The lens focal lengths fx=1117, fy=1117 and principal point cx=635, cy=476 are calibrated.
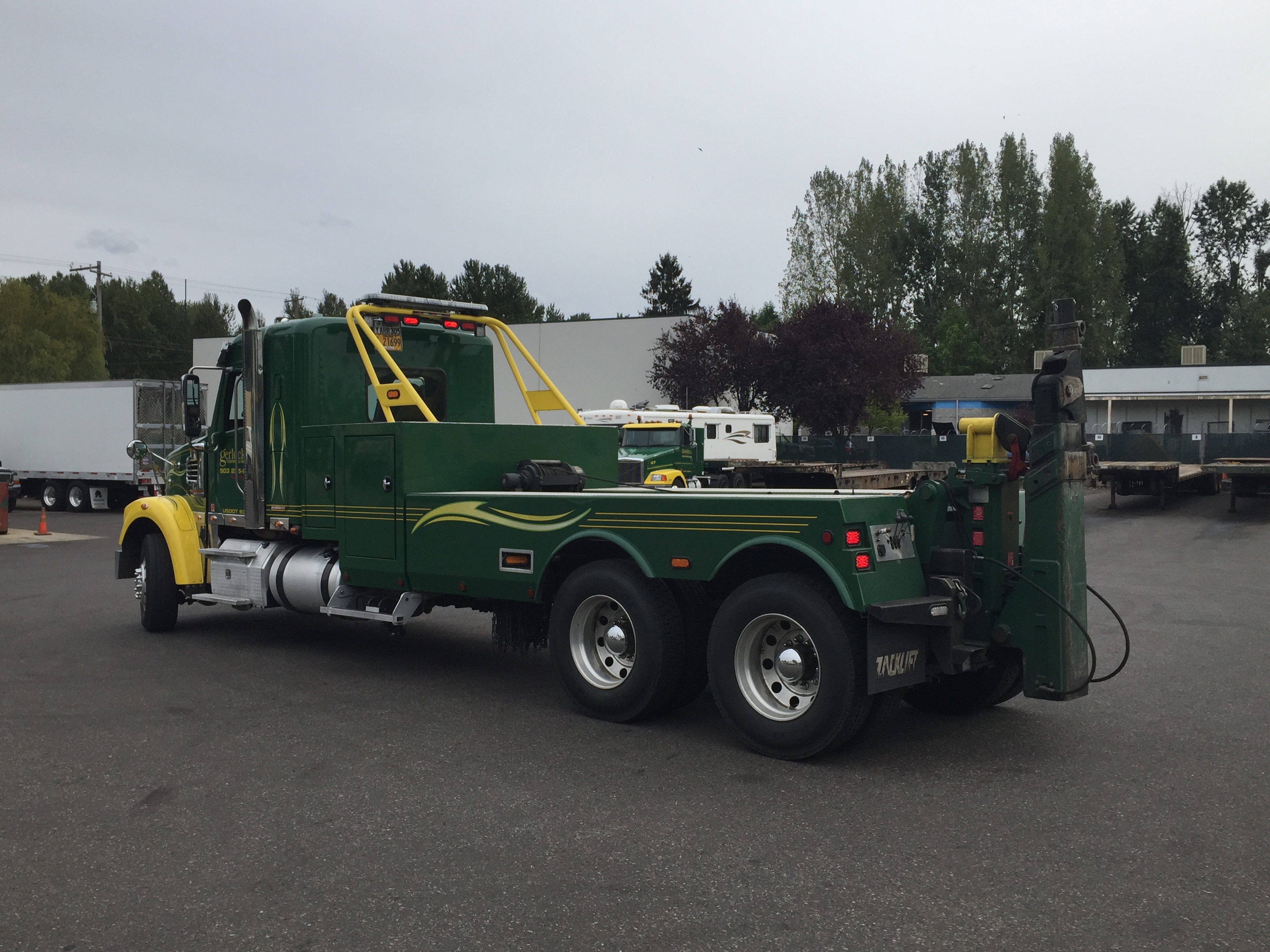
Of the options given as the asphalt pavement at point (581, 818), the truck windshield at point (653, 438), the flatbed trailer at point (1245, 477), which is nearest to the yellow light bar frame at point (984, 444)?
the asphalt pavement at point (581, 818)

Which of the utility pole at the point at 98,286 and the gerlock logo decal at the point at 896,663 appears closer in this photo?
the gerlock logo decal at the point at 896,663

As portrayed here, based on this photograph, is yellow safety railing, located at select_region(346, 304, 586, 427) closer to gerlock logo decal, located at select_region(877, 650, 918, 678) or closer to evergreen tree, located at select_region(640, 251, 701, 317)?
gerlock logo decal, located at select_region(877, 650, 918, 678)

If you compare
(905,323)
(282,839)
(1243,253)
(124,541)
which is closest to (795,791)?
(282,839)

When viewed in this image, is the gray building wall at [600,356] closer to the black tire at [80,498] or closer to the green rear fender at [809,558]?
the black tire at [80,498]

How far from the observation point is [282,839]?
489 centimetres

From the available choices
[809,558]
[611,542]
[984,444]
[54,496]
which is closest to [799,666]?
[809,558]

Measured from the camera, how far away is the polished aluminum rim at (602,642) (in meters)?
6.94

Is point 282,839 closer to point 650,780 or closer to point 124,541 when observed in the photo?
point 650,780

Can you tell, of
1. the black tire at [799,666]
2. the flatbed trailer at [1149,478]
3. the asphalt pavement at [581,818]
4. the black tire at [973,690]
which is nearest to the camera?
the asphalt pavement at [581,818]

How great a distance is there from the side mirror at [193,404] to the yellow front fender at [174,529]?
65cm

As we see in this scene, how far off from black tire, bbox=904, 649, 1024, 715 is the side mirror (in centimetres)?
679

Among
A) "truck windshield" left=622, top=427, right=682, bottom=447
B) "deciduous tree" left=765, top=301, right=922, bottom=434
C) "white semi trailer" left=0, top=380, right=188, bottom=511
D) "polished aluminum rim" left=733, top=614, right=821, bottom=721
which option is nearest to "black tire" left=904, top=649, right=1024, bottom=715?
"polished aluminum rim" left=733, top=614, right=821, bottom=721

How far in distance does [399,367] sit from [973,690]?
5.18 m

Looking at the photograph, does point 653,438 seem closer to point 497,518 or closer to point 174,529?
point 174,529
